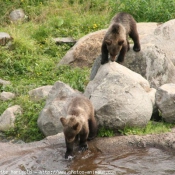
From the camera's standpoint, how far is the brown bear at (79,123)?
7.83m

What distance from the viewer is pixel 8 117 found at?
10.5 m

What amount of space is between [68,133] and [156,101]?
248cm

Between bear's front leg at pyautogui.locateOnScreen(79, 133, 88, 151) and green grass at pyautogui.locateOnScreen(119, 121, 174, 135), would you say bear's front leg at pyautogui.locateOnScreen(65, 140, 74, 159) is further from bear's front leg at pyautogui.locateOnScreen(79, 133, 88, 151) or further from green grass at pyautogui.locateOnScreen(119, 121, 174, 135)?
Result: green grass at pyautogui.locateOnScreen(119, 121, 174, 135)

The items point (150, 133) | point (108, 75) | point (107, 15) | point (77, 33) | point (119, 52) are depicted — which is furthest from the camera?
point (107, 15)

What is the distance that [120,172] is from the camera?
296 inches

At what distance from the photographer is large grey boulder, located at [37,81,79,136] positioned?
9.73 metres

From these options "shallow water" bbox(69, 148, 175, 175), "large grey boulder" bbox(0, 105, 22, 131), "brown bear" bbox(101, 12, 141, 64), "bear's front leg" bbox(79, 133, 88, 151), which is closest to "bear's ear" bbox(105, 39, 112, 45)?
"brown bear" bbox(101, 12, 141, 64)

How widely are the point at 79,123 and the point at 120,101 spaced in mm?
1292

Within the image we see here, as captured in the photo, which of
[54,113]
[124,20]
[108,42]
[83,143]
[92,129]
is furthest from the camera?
[124,20]

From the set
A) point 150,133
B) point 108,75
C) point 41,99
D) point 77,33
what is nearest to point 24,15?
point 77,33

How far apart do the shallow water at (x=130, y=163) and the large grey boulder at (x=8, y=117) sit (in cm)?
278

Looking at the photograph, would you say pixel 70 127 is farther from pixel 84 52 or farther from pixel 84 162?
pixel 84 52

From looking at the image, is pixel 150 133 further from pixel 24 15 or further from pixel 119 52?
pixel 24 15

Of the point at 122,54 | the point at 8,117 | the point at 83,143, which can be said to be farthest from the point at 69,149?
the point at 122,54
